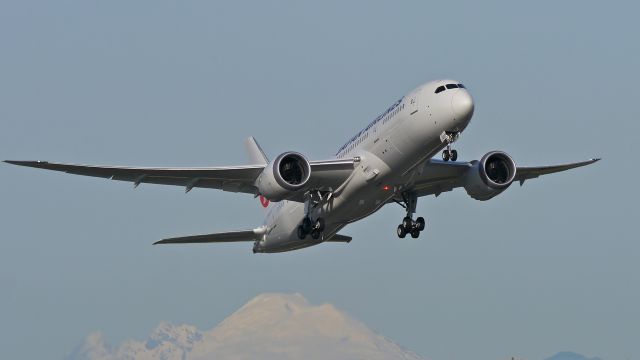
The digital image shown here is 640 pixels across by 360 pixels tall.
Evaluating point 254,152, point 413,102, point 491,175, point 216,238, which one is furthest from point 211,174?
point 254,152

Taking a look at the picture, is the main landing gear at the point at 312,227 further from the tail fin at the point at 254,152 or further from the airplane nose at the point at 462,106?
the tail fin at the point at 254,152

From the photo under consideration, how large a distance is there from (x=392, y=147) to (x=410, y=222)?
7714 mm

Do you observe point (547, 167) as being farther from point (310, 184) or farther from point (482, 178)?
point (310, 184)

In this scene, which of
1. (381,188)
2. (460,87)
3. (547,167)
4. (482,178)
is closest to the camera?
(460,87)

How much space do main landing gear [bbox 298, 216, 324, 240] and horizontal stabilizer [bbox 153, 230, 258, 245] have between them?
688cm

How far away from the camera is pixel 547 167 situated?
2261 inches

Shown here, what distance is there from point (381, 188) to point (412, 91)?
460cm

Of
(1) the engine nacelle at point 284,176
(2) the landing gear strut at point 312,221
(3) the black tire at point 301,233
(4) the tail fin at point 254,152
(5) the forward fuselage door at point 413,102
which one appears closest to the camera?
(5) the forward fuselage door at point 413,102

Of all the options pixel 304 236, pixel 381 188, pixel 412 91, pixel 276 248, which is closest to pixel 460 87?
pixel 412 91

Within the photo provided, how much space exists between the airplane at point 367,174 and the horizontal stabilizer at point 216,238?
0.19ft

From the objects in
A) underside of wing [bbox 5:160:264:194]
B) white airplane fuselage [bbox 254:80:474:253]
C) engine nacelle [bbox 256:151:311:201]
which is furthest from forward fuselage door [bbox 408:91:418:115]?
underside of wing [bbox 5:160:264:194]

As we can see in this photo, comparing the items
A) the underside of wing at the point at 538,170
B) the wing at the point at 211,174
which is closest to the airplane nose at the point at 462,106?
the wing at the point at 211,174

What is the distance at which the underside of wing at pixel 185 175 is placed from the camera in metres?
49.4

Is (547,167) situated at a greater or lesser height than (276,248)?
greater
